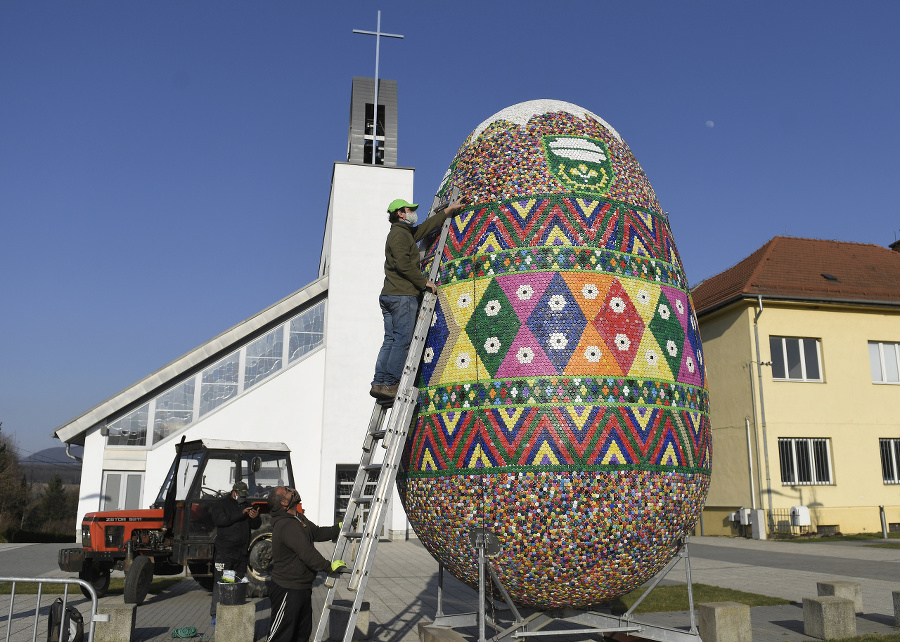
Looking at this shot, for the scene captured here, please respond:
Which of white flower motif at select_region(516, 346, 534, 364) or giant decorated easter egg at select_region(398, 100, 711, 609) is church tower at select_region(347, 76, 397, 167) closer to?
giant decorated easter egg at select_region(398, 100, 711, 609)

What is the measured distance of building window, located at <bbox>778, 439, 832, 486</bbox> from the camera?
1998cm

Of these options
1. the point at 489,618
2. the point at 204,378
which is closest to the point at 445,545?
the point at 489,618

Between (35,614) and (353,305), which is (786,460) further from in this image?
(35,614)

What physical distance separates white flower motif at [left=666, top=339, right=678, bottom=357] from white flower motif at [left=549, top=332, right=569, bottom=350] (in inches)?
32.8

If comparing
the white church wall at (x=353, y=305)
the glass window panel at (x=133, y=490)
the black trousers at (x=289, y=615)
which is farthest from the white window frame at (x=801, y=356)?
the glass window panel at (x=133, y=490)

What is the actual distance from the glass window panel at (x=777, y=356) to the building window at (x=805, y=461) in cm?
193

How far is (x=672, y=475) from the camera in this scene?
4.93 m

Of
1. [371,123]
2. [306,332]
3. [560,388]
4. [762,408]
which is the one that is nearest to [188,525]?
[560,388]

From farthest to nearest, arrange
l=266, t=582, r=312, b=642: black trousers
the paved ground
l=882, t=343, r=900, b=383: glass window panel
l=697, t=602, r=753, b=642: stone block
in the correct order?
l=882, t=343, r=900, b=383: glass window panel
the paved ground
l=697, t=602, r=753, b=642: stone block
l=266, t=582, r=312, b=642: black trousers

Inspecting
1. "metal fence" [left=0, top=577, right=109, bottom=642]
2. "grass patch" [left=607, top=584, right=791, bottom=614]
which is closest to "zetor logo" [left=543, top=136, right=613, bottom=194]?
"metal fence" [left=0, top=577, right=109, bottom=642]

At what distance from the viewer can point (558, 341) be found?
4.92 meters

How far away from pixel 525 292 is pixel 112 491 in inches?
761

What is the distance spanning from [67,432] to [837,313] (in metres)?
22.7

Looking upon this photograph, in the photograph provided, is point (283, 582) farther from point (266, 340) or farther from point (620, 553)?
point (266, 340)
